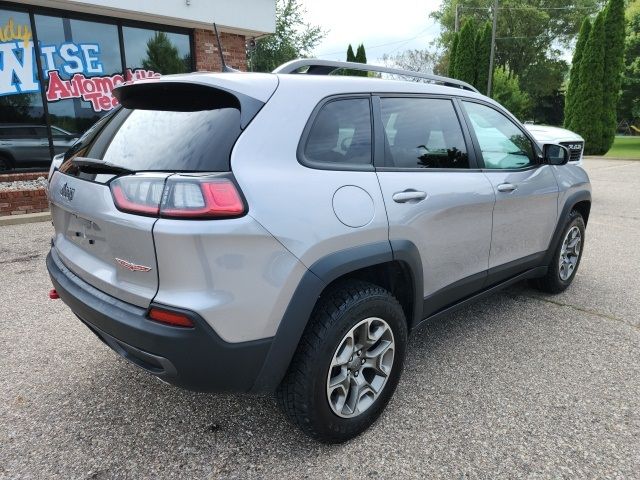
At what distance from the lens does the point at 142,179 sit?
70.0 inches

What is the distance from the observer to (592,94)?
14398 millimetres

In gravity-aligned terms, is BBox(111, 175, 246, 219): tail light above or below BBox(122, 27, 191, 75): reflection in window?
below

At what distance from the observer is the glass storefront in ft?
27.3

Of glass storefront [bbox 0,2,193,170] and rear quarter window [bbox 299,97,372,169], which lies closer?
rear quarter window [bbox 299,97,372,169]

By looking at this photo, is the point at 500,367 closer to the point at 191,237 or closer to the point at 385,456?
the point at 385,456

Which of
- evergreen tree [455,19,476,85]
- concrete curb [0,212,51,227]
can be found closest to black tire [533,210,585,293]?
concrete curb [0,212,51,227]

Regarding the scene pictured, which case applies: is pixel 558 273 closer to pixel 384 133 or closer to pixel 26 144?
pixel 384 133

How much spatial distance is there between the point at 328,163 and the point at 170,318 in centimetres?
94

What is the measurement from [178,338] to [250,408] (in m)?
0.95

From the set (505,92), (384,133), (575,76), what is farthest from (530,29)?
(384,133)

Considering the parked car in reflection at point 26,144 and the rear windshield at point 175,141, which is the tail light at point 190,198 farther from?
the parked car in reflection at point 26,144

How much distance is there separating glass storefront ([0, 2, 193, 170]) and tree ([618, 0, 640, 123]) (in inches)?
992

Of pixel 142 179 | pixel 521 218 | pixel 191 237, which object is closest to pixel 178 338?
pixel 191 237

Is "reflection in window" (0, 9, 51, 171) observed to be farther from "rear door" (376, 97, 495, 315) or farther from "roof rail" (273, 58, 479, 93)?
"rear door" (376, 97, 495, 315)
